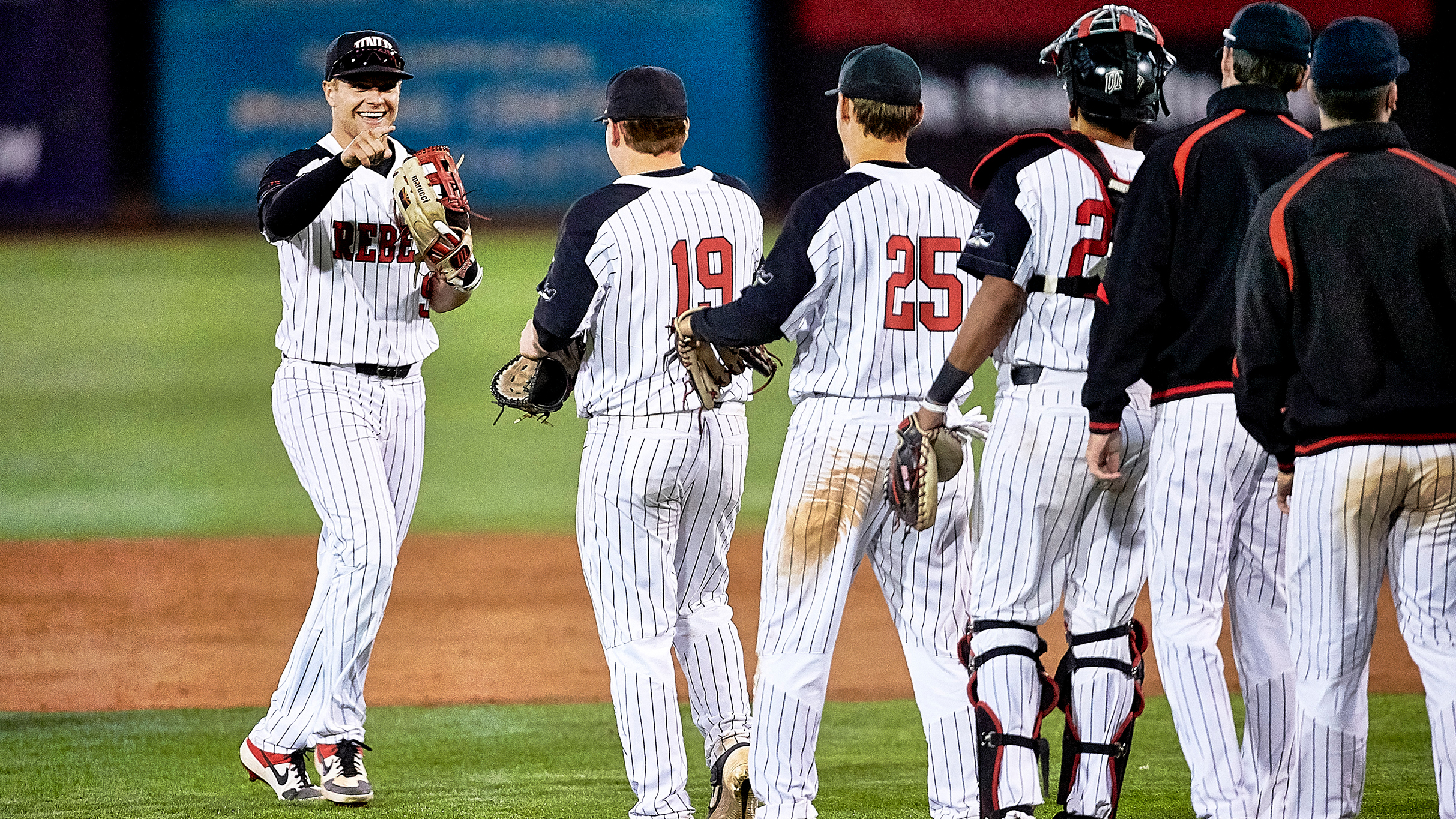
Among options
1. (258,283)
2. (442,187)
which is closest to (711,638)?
(442,187)

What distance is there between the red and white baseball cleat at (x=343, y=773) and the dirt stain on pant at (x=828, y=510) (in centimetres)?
141

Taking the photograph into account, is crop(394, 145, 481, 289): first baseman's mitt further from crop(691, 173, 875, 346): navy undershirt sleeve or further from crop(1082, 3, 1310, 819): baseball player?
crop(1082, 3, 1310, 819): baseball player

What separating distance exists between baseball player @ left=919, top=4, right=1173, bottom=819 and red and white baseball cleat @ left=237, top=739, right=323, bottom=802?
6.03ft

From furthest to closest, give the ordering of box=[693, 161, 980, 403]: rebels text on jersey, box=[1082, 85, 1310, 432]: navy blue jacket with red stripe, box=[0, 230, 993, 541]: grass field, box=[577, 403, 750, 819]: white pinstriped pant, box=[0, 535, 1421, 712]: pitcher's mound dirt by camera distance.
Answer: box=[0, 230, 993, 541]: grass field
box=[0, 535, 1421, 712]: pitcher's mound dirt
box=[577, 403, 750, 819]: white pinstriped pant
box=[693, 161, 980, 403]: rebels text on jersey
box=[1082, 85, 1310, 432]: navy blue jacket with red stripe

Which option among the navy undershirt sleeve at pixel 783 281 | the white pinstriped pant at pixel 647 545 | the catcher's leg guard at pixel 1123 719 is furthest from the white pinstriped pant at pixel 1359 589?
the white pinstriped pant at pixel 647 545

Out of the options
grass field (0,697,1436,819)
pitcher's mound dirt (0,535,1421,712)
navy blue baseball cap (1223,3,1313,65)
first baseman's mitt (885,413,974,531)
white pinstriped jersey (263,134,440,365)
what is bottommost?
pitcher's mound dirt (0,535,1421,712)

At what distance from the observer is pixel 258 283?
16.8m

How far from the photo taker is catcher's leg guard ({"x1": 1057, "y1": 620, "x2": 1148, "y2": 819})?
341 cm

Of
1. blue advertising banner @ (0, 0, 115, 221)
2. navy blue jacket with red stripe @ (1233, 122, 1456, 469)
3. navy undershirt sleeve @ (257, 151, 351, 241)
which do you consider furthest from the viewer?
blue advertising banner @ (0, 0, 115, 221)

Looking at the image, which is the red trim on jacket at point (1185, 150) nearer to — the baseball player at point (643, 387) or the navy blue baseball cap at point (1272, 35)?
the navy blue baseball cap at point (1272, 35)

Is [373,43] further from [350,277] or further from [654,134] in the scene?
[654,134]

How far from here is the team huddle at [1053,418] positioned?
9.70 feet

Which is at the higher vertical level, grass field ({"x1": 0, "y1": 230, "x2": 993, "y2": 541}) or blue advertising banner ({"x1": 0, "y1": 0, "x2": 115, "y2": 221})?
blue advertising banner ({"x1": 0, "y1": 0, "x2": 115, "y2": 221})

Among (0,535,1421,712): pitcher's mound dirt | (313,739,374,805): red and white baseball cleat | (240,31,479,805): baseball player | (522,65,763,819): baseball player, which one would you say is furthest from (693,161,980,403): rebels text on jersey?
(0,535,1421,712): pitcher's mound dirt
